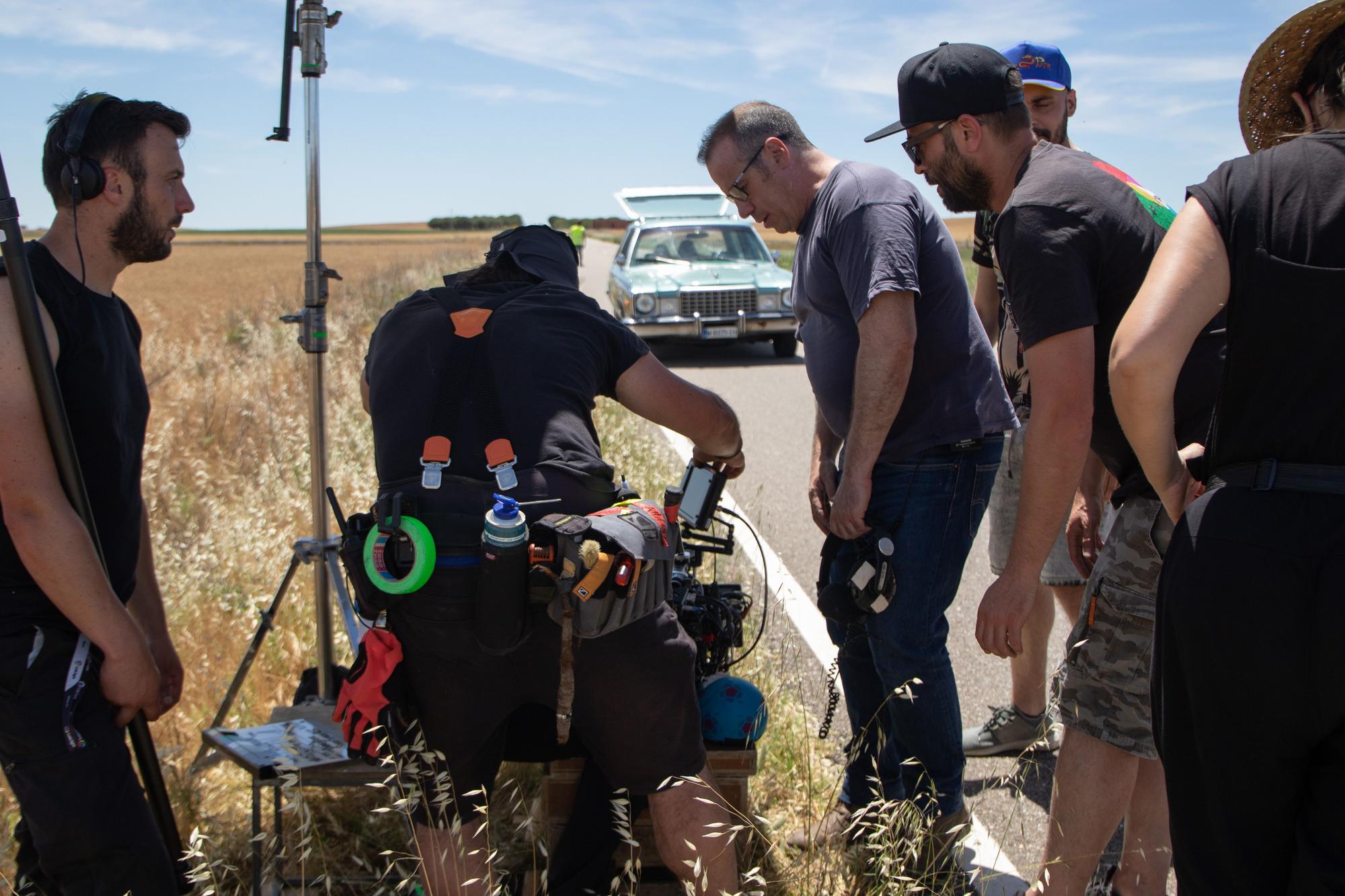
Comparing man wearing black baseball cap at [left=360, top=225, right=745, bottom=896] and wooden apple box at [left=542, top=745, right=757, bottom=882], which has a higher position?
man wearing black baseball cap at [left=360, top=225, right=745, bottom=896]

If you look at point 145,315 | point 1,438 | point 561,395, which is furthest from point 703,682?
point 145,315

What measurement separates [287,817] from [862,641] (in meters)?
1.74

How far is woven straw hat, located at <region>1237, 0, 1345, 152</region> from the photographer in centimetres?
185

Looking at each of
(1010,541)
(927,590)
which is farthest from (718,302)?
(927,590)

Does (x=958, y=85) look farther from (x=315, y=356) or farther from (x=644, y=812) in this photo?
(x=315, y=356)

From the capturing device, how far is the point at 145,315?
1659 cm

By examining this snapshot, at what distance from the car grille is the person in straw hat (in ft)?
37.4

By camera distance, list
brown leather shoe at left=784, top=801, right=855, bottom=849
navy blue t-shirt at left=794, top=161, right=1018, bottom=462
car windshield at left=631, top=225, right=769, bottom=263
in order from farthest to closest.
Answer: car windshield at left=631, top=225, right=769, bottom=263
brown leather shoe at left=784, top=801, right=855, bottom=849
navy blue t-shirt at left=794, top=161, right=1018, bottom=462

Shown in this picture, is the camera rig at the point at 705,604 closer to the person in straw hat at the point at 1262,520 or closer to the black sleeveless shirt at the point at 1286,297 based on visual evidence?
the person in straw hat at the point at 1262,520

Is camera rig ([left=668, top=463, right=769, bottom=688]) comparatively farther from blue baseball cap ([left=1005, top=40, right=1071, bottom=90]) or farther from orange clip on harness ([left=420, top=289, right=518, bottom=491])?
blue baseball cap ([left=1005, top=40, right=1071, bottom=90])

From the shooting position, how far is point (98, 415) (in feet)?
7.81

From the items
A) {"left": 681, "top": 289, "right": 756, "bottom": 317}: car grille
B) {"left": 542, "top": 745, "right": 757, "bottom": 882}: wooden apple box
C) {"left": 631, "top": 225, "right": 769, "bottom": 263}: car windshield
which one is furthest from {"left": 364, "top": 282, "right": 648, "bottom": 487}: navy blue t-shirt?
{"left": 631, "top": 225, "right": 769, "bottom": 263}: car windshield

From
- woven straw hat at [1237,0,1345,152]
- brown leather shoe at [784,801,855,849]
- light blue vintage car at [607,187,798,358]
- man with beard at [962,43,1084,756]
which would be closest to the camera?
woven straw hat at [1237,0,1345,152]

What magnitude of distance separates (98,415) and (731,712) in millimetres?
1715
